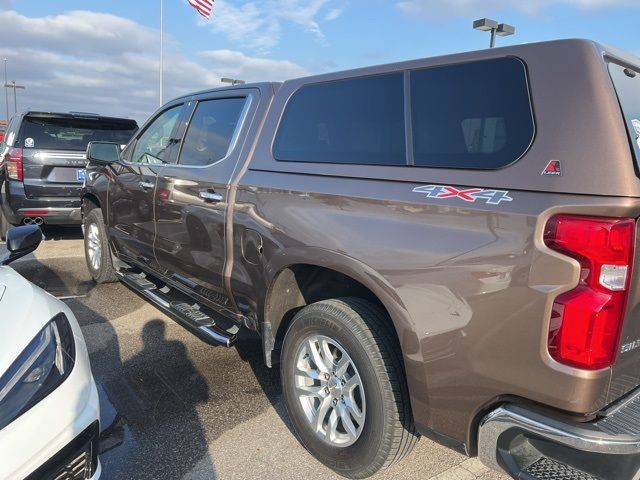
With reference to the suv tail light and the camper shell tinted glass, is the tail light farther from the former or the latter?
the suv tail light

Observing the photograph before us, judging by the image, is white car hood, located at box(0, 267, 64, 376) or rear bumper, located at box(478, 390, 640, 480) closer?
rear bumper, located at box(478, 390, 640, 480)

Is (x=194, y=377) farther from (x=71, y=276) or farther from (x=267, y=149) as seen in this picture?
(x=71, y=276)

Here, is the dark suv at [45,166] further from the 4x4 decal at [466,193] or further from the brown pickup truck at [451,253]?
the 4x4 decal at [466,193]

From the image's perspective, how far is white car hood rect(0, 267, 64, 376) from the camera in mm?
1865

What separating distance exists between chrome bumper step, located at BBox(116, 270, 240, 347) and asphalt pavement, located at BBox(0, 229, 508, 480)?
0.57ft

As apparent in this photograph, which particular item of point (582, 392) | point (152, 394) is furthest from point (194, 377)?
point (582, 392)

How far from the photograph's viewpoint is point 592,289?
1.66 m

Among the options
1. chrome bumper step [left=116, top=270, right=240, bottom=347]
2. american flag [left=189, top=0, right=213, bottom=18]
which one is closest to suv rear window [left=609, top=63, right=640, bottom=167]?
chrome bumper step [left=116, top=270, right=240, bottom=347]

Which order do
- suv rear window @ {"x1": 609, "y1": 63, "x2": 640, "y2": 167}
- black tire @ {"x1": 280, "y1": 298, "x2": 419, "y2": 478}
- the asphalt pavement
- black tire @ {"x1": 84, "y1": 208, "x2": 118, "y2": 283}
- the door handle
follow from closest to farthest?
1. suv rear window @ {"x1": 609, "y1": 63, "x2": 640, "y2": 167}
2. black tire @ {"x1": 280, "y1": 298, "x2": 419, "y2": 478}
3. the asphalt pavement
4. the door handle
5. black tire @ {"x1": 84, "y1": 208, "x2": 118, "y2": 283}

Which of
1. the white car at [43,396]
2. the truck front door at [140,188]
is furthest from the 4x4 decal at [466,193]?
the truck front door at [140,188]

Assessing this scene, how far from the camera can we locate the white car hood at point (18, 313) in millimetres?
1865

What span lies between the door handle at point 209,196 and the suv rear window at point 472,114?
55.3 inches

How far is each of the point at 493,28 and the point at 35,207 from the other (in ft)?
29.3

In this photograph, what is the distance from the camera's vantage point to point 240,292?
314 centimetres
